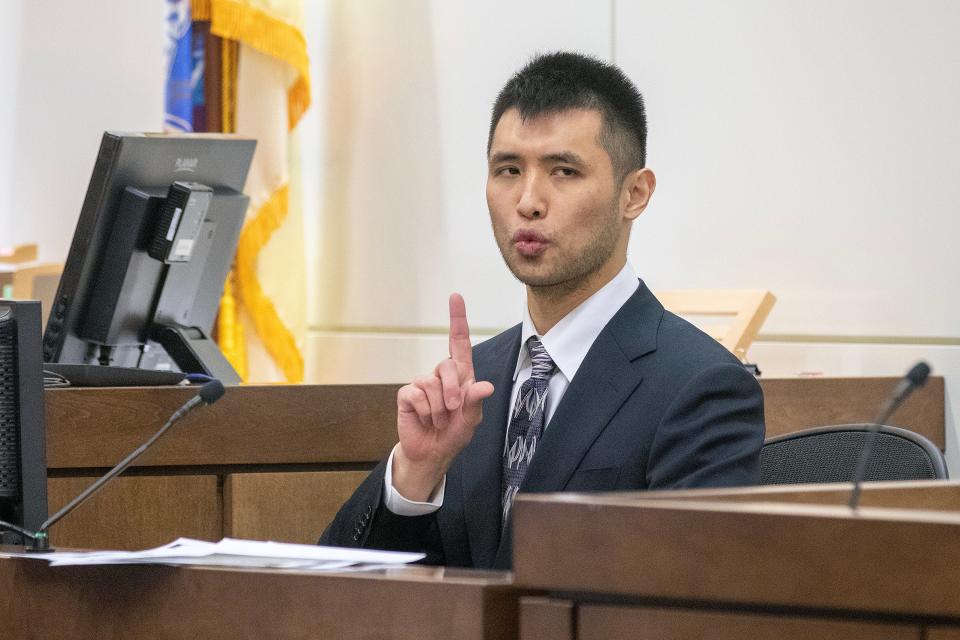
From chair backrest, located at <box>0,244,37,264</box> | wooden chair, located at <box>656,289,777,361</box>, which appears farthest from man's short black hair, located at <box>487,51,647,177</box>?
chair backrest, located at <box>0,244,37,264</box>

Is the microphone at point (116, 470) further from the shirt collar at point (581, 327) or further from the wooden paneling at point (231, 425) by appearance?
the wooden paneling at point (231, 425)

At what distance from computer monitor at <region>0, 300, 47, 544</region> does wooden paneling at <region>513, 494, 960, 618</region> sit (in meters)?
Answer: 0.88

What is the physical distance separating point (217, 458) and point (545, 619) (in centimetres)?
163

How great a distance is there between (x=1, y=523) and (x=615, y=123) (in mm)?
1131

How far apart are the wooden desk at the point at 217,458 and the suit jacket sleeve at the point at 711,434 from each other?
0.93m

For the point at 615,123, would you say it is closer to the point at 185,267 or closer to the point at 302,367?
the point at 185,267

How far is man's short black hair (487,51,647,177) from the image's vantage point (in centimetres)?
218

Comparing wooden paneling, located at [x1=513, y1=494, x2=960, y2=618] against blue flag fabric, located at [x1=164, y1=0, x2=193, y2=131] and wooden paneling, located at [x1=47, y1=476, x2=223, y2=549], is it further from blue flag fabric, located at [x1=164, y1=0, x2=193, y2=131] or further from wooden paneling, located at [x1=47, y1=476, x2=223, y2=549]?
blue flag fabric, located at [x1=164, y1=0, x2=193, y2=131]

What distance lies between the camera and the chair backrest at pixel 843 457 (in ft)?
7.14

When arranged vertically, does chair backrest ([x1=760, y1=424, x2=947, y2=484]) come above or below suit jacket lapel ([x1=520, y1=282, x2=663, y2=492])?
below

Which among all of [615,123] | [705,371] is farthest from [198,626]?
[615,123]

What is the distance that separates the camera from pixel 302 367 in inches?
175

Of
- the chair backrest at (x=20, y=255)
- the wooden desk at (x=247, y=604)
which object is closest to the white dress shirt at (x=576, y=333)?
the wooden desk at (x=247, y=604)

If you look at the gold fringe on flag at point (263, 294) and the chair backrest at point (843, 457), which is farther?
the gold fringe on flag at point (263, 294)
